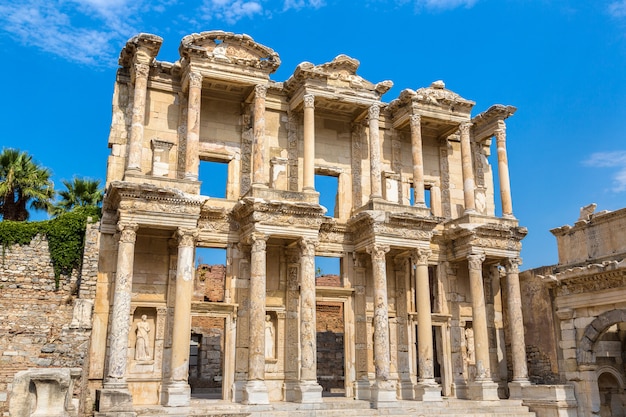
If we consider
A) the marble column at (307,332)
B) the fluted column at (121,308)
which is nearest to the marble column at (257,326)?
the marble column at (307,332)

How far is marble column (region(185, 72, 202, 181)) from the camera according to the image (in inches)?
720

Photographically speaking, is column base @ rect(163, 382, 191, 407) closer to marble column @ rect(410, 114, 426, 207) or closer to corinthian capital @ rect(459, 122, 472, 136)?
marble column @ rect(410, 114, 426, 207)

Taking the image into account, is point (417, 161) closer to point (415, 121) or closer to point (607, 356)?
point (415, 121)

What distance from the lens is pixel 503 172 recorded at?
22.8 m

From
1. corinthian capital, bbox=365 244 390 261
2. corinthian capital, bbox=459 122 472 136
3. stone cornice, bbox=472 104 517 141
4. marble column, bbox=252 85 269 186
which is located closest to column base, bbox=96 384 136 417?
marble column, bbox=252 85 269 186

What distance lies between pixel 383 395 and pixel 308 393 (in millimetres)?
2282

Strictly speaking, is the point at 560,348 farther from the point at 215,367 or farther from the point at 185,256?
the point at 215,367

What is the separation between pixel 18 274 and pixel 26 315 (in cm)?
202

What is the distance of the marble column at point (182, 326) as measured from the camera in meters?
16.3

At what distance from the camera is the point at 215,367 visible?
1046 inches

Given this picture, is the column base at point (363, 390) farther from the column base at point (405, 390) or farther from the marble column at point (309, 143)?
the marble column at point (309, 143)

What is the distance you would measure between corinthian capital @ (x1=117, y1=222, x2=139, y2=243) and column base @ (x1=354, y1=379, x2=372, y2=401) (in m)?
8.21

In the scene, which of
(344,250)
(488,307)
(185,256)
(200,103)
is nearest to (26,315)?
(185,256)

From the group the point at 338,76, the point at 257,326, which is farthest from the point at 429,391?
the point at 338,76
